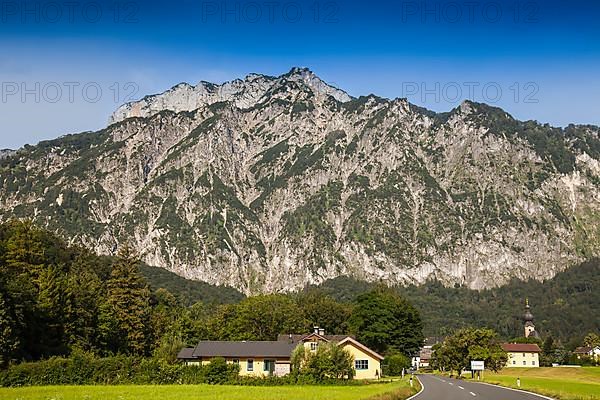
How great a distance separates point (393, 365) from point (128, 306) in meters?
40.4

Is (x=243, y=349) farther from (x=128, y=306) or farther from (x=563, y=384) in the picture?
(x=563, y=384)

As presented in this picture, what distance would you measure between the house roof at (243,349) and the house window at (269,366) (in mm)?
889

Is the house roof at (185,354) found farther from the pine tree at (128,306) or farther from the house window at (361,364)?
the house window at (361,364)

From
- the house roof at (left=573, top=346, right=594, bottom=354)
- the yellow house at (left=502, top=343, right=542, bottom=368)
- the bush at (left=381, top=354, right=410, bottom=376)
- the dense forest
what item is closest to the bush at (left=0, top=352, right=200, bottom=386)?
the dense forest

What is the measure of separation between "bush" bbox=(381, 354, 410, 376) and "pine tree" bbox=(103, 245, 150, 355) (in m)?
36.0

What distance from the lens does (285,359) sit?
294 ft

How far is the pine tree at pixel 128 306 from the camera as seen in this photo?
93250 mm

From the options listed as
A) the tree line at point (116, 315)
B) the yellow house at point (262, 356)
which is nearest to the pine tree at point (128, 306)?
the tree line at point (116, 315)

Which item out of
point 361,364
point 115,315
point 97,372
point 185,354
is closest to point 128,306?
point 115,315

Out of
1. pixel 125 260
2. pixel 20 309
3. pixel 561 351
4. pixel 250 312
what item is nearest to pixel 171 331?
pixel 250 312

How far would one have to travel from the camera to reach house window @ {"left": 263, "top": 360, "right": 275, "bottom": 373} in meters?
89.2

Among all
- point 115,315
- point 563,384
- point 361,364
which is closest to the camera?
point 563,384

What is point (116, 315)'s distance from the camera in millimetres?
92688

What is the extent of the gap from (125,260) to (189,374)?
35.1m
